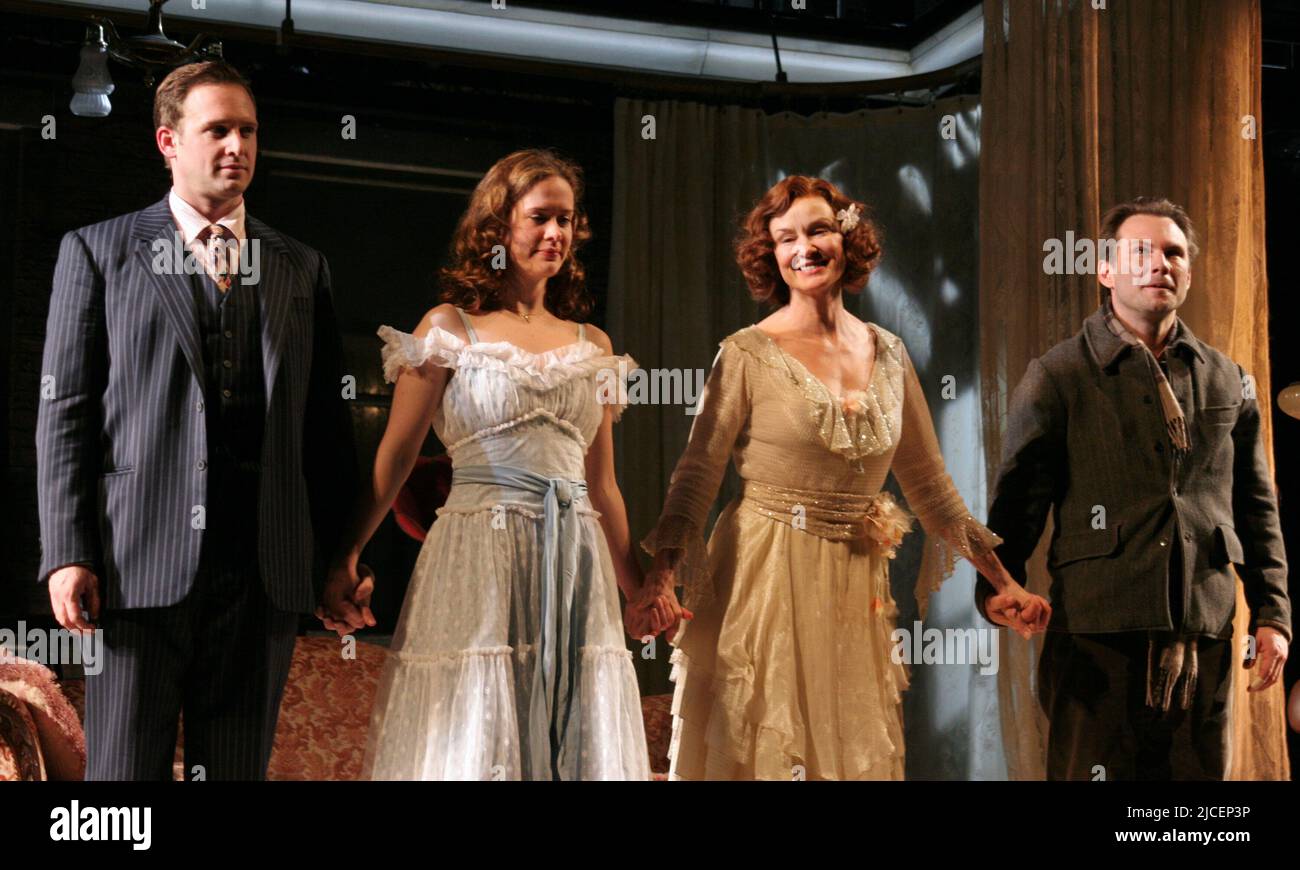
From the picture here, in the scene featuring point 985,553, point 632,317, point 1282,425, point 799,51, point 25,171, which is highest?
point 799,51

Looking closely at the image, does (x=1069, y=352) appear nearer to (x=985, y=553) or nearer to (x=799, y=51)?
(x=985, y=553)

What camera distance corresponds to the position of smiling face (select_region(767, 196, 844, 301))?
3.71 metres

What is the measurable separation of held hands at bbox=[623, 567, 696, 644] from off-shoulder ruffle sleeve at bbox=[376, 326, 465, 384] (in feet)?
2.27

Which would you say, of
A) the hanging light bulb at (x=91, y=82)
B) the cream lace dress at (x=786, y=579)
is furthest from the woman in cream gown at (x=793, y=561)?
the hanging light bulb at (x=91, y=82)

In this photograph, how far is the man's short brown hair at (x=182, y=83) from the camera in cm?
319

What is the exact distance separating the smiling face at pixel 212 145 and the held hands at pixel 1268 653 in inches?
106

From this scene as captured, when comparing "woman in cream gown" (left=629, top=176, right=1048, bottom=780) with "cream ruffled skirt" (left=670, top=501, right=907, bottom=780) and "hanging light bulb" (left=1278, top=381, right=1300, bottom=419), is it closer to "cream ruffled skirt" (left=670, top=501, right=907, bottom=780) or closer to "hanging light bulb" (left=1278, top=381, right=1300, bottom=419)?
"cream ruffled skirt" (left=670, top=501, right=907, bottom=780)

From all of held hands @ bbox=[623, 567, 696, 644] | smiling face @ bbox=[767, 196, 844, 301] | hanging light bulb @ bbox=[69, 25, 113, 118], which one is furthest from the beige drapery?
hanging light bulb @ bbox=[69, 25, 113, 118]

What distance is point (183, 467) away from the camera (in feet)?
9.94

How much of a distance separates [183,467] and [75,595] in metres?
0.32

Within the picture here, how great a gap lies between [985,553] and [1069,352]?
21.9 inches

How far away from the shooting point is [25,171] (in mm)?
5820

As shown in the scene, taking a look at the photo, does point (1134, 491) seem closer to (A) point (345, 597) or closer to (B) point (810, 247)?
(B) point (810, 247)
